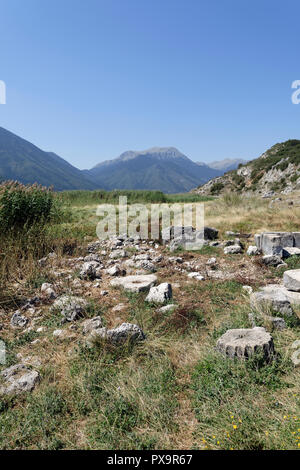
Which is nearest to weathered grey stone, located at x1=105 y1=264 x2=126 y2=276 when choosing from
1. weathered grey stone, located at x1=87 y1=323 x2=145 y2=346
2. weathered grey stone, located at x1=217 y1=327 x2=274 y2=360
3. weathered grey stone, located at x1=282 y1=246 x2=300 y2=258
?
weathered grey stone, located at x1=87 y1=323 x2=145 y2=346

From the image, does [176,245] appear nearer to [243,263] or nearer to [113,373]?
[243,263]

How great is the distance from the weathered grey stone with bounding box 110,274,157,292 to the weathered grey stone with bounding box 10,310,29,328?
175 cm

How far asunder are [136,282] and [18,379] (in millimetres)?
2865

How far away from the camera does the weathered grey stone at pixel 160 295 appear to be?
15.8 feet

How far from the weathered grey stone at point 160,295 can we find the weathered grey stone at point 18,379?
2177 mm

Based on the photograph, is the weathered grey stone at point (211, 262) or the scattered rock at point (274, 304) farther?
the weathered grey stone at point (211, 262)

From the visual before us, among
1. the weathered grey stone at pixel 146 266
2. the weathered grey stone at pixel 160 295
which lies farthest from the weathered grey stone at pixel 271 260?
the weathered grey stone at pixel 160 295

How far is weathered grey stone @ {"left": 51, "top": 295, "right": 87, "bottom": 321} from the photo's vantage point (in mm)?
4367

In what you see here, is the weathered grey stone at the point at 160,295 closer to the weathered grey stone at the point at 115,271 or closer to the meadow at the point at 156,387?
the meadow at the point at 156,387

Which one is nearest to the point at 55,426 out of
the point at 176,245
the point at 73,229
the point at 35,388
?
the point at 35,388

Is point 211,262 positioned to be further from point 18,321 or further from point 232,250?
point 18,321

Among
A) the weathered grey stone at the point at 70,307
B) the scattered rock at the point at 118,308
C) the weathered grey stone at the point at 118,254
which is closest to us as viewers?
Result: the weathered grey stone at the point at 70,307

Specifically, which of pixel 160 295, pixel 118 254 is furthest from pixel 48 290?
pixel 118 254

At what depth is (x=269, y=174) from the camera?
43.8 metres
